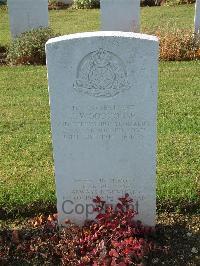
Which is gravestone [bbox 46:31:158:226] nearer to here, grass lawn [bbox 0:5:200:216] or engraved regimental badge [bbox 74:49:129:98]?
engraved regimental badge [bbox 74:49:129:98]

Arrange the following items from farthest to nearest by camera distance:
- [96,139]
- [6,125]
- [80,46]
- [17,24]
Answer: [17,24] < [6,125] < [96,139] < [80,46]

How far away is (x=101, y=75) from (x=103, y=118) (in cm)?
35

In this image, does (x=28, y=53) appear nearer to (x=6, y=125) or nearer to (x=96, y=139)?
(x=6, y=125)

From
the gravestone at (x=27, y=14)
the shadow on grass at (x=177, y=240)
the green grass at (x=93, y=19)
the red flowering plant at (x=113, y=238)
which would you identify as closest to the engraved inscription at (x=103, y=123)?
the red flowering plant at (x=113, y=238)

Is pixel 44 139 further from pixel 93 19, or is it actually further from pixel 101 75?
pixel 93 19

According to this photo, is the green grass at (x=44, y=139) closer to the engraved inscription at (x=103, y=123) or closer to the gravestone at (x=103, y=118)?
the gravestone at (x=103, y=118)

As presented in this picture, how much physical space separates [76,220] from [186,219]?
1.03 metres

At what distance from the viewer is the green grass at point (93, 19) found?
46.9 ft

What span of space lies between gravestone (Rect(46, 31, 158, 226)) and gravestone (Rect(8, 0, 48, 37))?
7733 millimetres

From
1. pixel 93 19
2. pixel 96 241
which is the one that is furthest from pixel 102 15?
pixel 96 241

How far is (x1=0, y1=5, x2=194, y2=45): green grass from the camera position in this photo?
46.9ft

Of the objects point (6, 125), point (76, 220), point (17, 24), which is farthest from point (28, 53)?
point (76, 220)

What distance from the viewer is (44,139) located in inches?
247

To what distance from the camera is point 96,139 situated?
4.02 m
